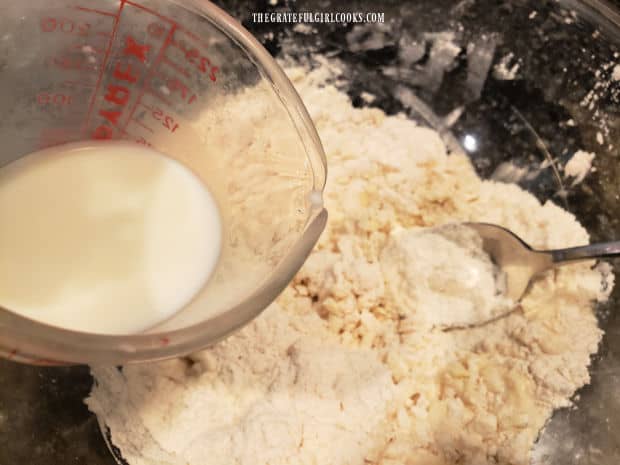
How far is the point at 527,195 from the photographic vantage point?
1.24 meters

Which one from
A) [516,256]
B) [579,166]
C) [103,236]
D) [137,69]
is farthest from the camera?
[579,166]

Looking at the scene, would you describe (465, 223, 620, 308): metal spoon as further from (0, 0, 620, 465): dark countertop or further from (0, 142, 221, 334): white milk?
(0, 142, 221, 334): white milk

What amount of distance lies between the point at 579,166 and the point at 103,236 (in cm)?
100

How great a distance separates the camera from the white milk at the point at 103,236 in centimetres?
83

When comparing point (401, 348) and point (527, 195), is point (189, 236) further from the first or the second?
point (527, 195)

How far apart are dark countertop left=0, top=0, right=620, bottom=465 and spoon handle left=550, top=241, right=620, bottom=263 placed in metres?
0.16

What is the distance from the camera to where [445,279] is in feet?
3.56

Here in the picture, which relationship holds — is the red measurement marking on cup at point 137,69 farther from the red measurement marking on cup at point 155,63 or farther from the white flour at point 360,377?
the white flour at point 360,377

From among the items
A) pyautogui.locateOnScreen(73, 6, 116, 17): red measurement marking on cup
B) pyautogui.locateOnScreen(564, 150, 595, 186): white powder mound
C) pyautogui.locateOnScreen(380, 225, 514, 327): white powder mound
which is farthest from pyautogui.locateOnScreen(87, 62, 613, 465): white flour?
pyautogui.locateOnScreen(73, 6, 116, 17): red measurement marking on cup

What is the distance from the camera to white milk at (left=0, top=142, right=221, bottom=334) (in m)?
0.83

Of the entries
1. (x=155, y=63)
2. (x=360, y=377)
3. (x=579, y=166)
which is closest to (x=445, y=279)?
(x=360, y=377)

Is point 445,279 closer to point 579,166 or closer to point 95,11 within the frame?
point 579,166

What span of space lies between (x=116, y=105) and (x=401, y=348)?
668 millimetres

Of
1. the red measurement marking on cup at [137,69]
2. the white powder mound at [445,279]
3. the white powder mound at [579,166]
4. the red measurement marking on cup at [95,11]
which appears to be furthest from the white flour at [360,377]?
the red measurement marking on cup at [95,11]
